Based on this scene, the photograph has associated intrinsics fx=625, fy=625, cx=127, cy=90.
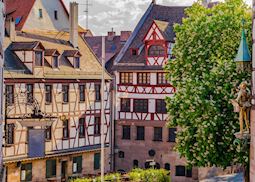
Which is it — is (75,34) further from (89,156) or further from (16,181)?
(16,181)

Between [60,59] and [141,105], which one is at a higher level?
[60,59]

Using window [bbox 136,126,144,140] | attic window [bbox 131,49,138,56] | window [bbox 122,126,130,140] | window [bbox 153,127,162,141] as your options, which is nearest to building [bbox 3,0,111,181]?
window [bbox 122,126,130,140]

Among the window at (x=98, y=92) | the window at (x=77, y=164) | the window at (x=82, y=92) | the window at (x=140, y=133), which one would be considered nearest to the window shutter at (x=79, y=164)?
the window at (x=77, y=164)

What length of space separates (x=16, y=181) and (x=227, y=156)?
46.8ft

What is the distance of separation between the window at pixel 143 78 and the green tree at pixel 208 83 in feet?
48.0

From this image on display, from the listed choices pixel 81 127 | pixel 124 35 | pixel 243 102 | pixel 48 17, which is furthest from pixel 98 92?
pixel 243 102

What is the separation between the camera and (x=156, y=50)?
145 feet

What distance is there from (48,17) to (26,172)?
583 inches

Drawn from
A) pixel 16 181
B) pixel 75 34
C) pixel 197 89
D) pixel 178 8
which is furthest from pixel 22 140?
pixel 178 8

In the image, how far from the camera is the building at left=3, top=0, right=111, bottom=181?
113 feet

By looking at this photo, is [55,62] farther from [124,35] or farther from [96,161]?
[124,35]

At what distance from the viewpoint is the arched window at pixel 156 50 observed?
43812 millimetres

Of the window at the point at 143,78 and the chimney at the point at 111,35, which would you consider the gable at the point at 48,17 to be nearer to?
the window at the point at 143,78

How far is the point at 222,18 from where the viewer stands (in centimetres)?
2727
